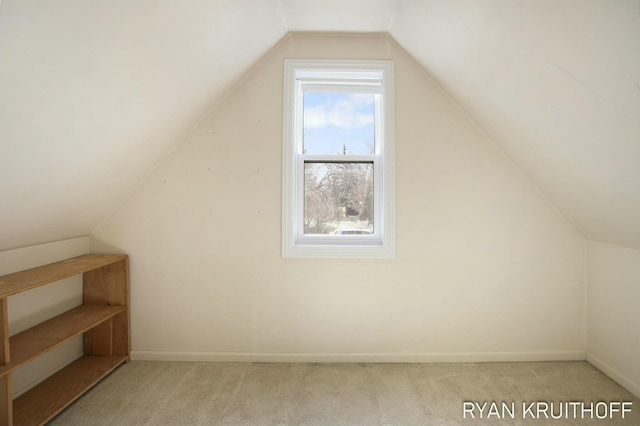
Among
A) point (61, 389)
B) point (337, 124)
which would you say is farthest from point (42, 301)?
point (337, 124)

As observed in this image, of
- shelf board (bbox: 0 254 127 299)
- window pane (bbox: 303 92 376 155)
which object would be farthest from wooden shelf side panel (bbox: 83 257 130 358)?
window pane (bbox: 303 92 376 155)

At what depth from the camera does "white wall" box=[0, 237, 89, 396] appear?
1777 mm

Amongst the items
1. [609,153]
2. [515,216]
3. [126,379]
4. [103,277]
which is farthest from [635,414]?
[103,277]

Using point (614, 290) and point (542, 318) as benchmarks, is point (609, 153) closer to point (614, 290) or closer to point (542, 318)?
point (614, 290)

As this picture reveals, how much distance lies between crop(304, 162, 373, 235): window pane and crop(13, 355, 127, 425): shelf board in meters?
1.75

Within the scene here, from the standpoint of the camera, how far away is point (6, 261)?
5.70 ft

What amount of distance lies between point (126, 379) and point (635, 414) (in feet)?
10.3

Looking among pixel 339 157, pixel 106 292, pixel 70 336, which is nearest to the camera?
pixel 70 336

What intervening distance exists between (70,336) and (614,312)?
346 cm

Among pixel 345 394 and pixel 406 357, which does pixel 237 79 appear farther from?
pixel 406 357

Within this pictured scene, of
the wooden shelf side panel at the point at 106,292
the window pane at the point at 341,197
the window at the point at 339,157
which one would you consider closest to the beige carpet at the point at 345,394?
the wooden shelf side panel at the point at 106,292

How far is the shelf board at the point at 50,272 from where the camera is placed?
5.02 feet

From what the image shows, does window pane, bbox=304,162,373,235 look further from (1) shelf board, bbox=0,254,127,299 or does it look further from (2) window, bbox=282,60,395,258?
(1) shelf board, bbox=0,254,127,299

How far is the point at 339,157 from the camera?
245cm
